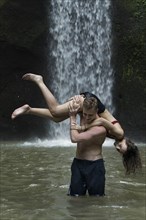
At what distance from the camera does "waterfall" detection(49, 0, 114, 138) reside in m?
20.6

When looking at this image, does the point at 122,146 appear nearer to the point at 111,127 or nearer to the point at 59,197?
the point at 111,127

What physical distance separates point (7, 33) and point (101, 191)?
50.4 feet

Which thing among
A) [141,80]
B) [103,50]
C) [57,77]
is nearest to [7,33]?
[57,77]

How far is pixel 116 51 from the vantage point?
21.2m

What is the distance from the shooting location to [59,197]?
576 centimetres

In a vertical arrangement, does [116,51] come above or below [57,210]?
below

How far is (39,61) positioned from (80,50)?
1.72m

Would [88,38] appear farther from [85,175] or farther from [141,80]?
[85,175]

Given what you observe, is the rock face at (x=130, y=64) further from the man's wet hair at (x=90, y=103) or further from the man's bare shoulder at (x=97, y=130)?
the man's wet hair at (x=90, y=103)

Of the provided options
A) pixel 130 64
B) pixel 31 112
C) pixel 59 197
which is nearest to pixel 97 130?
pixel 31 112

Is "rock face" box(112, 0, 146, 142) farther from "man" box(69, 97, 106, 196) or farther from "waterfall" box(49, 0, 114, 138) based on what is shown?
"man" box(69, 97, 106, 196)

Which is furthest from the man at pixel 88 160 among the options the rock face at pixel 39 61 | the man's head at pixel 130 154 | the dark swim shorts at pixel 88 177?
the rock face at pixel 39 61

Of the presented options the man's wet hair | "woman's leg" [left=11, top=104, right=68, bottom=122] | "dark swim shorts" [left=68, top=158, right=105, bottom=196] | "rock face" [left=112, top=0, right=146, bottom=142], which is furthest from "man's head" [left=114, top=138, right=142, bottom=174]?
"rock face" [left=112, top=0, right=146, bottom=142]

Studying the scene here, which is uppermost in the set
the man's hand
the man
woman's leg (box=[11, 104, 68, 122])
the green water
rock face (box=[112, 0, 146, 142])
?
the man's hand
